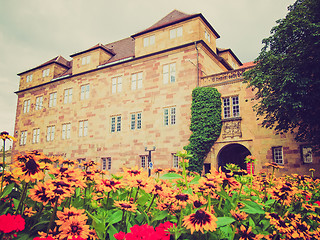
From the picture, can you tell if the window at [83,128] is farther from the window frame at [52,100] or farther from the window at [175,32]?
the window at [175,32]

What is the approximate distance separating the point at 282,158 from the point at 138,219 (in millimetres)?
18960

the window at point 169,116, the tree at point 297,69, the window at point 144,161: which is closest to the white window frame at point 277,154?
the tree at point 297,69

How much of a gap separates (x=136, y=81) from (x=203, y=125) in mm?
9032

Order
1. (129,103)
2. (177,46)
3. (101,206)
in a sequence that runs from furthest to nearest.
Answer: (129,103), (177,46), (101,206)

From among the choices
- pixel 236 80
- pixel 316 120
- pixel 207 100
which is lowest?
pixel 316 120

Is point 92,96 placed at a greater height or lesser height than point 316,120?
greater

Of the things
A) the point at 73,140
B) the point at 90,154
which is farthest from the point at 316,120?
the point at 73,140

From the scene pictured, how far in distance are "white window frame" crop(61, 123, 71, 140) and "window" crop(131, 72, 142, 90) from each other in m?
9.48

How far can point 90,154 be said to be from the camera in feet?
88.6

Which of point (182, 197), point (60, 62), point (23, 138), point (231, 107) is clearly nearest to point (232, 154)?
point (231, 107)

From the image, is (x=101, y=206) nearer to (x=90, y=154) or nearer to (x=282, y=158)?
(x=282, y=158)

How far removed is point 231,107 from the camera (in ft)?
68.6

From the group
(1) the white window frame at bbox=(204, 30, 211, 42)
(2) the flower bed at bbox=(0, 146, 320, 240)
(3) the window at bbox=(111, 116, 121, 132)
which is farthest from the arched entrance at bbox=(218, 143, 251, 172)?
(2) the flower bed at bbox=(0, 146, 320, 240)

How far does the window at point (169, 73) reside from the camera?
77.8 feet
